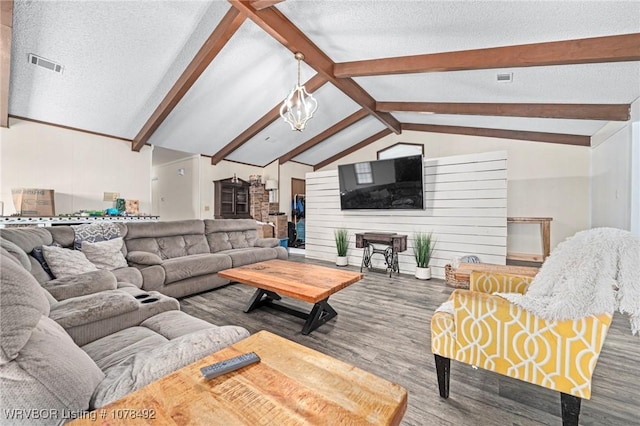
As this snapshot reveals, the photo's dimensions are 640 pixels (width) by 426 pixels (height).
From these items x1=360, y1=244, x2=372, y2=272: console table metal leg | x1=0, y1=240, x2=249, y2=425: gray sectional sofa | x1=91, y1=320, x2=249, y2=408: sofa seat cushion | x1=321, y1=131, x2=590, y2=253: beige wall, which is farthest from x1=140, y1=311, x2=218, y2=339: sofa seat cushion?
x1=321, y1=131, x2=590, y2=253: beige wall

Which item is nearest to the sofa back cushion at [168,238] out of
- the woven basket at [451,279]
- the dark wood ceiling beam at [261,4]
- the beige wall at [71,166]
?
the beige wall at [71,166]

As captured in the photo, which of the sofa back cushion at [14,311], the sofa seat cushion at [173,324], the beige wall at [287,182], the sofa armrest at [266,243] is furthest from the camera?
the beige wall at [287,182]

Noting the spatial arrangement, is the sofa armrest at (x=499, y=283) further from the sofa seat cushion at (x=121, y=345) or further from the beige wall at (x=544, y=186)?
the beige wall at (x=544, y=186)

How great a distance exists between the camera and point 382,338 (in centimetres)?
242

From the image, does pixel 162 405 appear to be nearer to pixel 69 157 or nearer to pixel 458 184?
pixel 458 184

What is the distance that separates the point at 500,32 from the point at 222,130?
5.20m

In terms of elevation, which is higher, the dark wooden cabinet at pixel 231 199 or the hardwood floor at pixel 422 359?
the dark wooden cabinet at pixel 231 199

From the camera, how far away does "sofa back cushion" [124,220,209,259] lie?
3.51 meters

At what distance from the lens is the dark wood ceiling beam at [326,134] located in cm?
646

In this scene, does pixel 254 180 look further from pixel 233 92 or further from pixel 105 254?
pixel 105 254

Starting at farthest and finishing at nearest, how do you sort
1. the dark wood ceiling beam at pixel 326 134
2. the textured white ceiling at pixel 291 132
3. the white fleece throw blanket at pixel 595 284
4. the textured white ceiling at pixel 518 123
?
the dark wood ceiling beam at pixel 326 134 < the textured white ceiling at pixel 291 132 < the textured white ceiling at pixel 518 123 < the white fleece throw blanket at pixel 595 284

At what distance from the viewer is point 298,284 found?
2.50m

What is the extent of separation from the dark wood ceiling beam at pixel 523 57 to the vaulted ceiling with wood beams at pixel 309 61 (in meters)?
0.01

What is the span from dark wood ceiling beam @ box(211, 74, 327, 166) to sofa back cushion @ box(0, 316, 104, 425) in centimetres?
466
